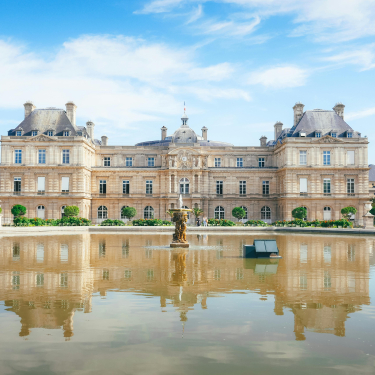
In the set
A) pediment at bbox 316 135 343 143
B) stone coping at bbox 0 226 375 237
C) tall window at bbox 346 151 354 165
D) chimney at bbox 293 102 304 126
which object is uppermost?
chimney at bbox 293 102 304 126

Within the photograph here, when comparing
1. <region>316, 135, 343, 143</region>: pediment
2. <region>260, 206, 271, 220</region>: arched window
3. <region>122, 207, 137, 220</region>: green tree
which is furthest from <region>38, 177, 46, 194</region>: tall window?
<region>316, 135, 343, 143</region>: pediment

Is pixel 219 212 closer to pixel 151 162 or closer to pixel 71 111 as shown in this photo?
pixel 151 162

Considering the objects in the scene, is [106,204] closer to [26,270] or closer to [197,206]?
[197,206]

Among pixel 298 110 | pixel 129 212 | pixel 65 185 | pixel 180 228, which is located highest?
pixel 298 110

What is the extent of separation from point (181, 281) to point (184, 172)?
46510 millimetres

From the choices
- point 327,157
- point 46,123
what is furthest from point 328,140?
point 46,123

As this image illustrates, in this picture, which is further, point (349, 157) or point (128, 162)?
point (128, 162)

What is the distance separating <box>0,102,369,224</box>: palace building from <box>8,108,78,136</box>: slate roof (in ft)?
0.45

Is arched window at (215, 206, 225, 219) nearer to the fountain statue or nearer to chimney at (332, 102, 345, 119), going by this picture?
chimney at (332, 102, 345, 119)

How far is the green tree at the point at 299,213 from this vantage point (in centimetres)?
5222

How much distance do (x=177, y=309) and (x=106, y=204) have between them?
A: 5210 centimetres

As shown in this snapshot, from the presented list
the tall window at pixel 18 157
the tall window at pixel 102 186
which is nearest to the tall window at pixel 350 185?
the tall window at pixel 102 186

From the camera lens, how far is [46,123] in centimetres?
Result: 5712

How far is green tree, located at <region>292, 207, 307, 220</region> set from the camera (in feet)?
171
